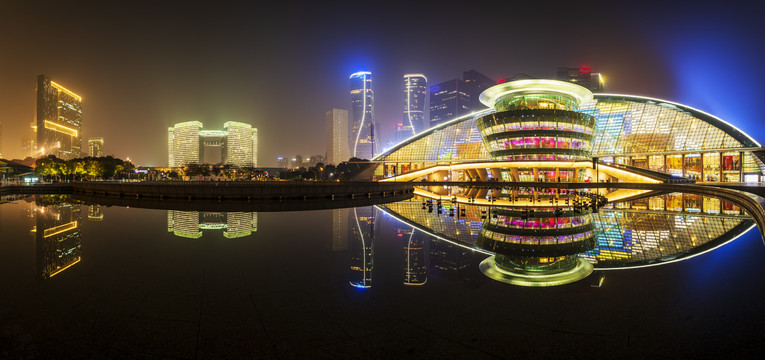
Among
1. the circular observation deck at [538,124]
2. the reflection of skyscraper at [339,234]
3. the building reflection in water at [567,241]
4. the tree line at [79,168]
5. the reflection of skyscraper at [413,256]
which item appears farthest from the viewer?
the tree line at [79,168]

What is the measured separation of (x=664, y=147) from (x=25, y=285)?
9615 centimetres

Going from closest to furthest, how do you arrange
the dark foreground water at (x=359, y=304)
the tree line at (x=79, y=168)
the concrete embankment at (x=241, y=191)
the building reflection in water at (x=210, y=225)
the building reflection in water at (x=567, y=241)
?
1. the dark foreground water at (x=359, y=304)
2. the building reflection in water at (x=567, y=241)
3. the building reflection in water at (x=210, y=225)
4. the concrete embankment at (x=241, y=191)
5. the tree line at (x=79, y=168)

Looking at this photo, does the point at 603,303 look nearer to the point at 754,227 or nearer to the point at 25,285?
the point at 25,285

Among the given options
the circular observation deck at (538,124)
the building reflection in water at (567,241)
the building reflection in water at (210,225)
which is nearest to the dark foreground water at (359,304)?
the building reflection in water at (567,241)

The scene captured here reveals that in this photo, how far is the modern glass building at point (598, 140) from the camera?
6850 centimetres

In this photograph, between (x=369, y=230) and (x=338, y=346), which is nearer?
(x=338, y=346)

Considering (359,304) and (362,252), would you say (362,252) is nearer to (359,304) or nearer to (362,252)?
(362,252)

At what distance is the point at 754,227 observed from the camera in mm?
14414

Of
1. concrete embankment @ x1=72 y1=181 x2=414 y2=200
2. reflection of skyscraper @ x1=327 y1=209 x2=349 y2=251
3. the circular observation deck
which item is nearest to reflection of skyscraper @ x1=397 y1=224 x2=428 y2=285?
reflection of skyscraper @ x1=327 y1=209 x2=349 y2=251

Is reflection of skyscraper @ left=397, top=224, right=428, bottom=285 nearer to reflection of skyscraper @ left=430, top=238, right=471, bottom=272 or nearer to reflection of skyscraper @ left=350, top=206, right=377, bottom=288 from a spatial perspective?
reflection of skyscraper @ left=430, top=238, right=471, bottom=272

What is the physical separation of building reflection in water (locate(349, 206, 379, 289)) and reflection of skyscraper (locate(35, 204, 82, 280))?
259 inches

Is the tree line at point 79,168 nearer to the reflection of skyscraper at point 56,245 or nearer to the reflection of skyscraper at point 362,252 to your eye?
the reflection of skyscraper at point 56,245

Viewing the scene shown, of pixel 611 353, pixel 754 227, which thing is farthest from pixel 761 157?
pixel 611 353

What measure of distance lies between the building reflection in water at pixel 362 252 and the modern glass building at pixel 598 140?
196 feet
